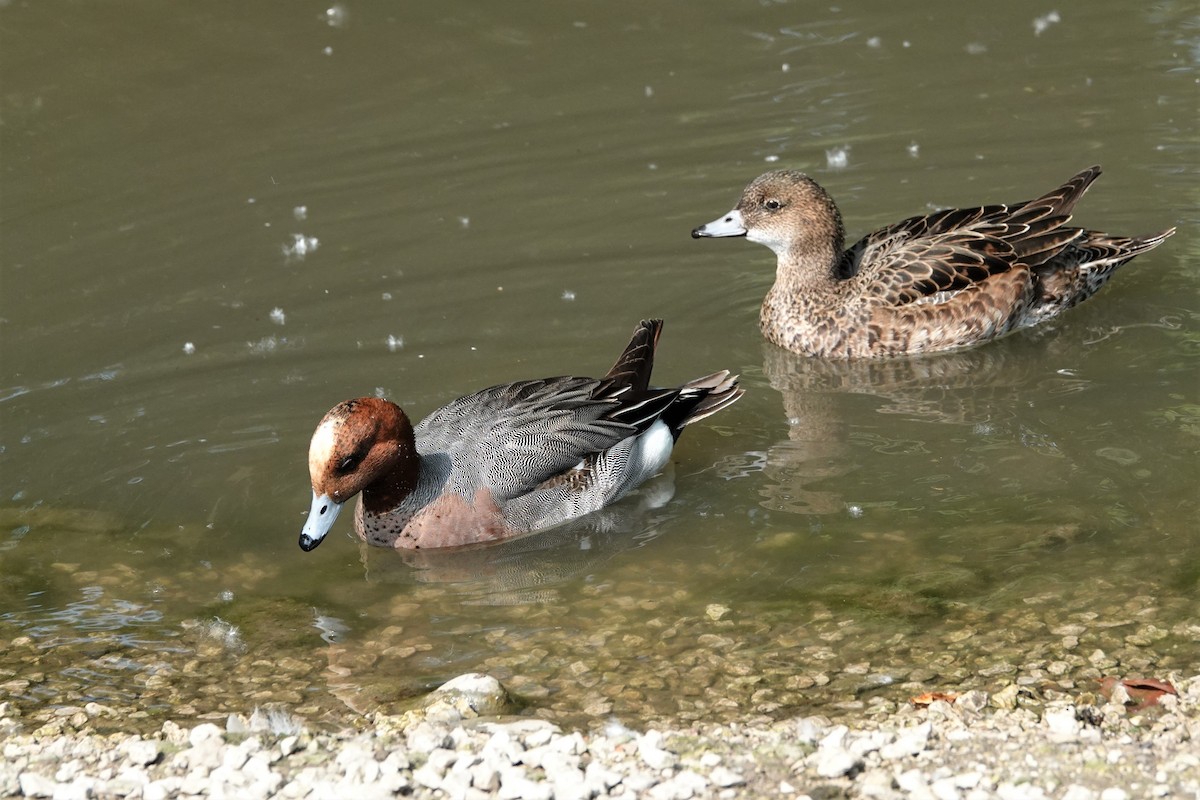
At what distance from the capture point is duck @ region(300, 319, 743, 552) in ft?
24.0

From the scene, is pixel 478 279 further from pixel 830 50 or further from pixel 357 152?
pixel 830 50

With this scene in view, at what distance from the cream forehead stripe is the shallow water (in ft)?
1.82

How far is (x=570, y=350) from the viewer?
950 cm

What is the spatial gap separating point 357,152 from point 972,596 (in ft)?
25.0

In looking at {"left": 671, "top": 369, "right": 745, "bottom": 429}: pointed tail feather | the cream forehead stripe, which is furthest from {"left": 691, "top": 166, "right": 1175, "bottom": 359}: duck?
the cream forehead stripe

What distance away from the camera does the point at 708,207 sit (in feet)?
37.7

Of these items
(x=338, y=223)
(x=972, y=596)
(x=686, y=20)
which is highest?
(x=686, y=20)

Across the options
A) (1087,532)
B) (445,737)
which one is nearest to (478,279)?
(1087,532)

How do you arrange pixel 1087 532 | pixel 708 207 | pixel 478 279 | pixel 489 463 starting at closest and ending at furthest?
pixel 1087 532
pixel 489 463
pixel 478 279
pixel 708 207

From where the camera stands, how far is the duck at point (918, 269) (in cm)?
951

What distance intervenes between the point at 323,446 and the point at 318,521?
1.13 feet

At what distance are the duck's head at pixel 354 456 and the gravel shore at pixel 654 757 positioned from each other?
160 cm

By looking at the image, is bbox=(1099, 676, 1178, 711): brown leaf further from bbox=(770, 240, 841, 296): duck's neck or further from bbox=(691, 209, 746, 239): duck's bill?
bbox=(691, 209, 746, 239): duck's bill

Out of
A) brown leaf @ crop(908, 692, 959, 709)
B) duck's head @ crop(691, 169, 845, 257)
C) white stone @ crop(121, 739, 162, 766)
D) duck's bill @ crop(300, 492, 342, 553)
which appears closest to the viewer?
white stone @ crop(121, 739, 162, 766)
